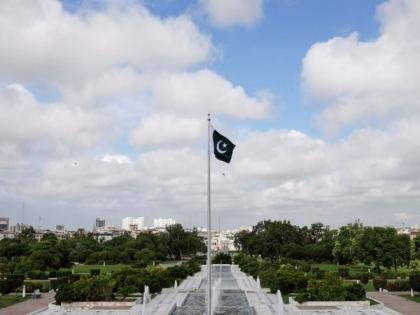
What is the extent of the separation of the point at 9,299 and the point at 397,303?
67.9 feet

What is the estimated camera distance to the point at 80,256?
69938 millimetres

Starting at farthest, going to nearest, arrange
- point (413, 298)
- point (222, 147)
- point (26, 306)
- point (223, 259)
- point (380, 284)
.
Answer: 1. point (223, 259)
2. point (380, 284)
3. point (413, 298)
4. point (26, 306)
5. point (222, 147)

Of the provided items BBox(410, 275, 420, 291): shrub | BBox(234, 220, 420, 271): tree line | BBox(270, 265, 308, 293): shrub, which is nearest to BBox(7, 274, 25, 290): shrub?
BBox(270, 265, 308, 293): shrub

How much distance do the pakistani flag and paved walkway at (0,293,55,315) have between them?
1358 centimetres

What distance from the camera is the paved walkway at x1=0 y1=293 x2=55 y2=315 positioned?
24.9 metres

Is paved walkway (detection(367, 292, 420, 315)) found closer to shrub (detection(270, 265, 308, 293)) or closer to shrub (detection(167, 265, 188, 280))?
shrub (detection(270, 265, 308, 293))

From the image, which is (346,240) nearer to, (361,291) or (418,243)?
(418,243)

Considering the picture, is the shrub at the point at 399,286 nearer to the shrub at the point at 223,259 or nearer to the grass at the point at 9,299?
the grass at the point at 9,299

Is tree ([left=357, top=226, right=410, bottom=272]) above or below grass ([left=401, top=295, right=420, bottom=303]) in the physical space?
above

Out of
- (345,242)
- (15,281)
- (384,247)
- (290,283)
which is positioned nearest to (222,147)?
(290,283)

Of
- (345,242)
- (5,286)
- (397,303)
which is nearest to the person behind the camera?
(397,303)

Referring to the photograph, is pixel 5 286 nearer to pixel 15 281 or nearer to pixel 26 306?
pixel 15 281

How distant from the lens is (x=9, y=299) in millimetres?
29781

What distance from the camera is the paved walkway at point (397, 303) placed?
82.6 ft
